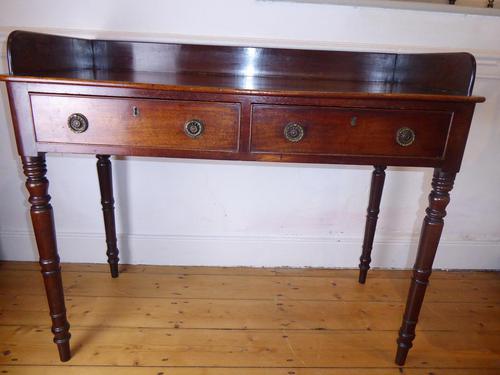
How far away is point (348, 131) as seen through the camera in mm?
994

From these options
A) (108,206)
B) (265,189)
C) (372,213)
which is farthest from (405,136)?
(108,206)

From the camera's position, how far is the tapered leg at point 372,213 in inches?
60.9

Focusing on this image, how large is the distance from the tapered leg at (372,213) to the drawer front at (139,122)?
0.81 metres

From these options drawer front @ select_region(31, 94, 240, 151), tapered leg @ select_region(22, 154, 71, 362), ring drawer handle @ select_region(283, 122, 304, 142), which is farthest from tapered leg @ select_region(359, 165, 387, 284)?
tapered leg @ select_region(22, 154, 71, 362)

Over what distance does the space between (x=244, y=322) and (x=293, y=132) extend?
837mm

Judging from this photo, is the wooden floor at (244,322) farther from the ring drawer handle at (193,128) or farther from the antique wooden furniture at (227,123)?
the ring drawer handle at (193,128)

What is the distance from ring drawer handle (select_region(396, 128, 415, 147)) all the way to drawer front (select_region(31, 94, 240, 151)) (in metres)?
0.45

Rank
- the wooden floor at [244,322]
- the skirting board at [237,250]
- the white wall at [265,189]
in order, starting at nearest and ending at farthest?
the wooden floor at [244,322] → the white wall at [265,189] → the skirting board at [237,250]

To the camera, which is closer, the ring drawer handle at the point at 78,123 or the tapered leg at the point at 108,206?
the ring drawer handle at the point at 78,123

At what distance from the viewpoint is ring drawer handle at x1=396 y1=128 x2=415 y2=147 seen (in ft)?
3.26

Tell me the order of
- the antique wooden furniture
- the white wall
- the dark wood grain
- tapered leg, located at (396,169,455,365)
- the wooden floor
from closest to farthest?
1. the antique wooden furniture
2. tapered leg, located at (396,169,455,365)
3. the wooden floor
4. the dark wood grain
5. the white wall

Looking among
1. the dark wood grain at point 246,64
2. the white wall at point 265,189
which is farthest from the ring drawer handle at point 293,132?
the white wall at point 265,189

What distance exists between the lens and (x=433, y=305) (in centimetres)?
160

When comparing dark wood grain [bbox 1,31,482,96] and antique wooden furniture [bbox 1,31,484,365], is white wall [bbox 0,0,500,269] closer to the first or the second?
dark wood grain [bbox 1,31,482,96]
